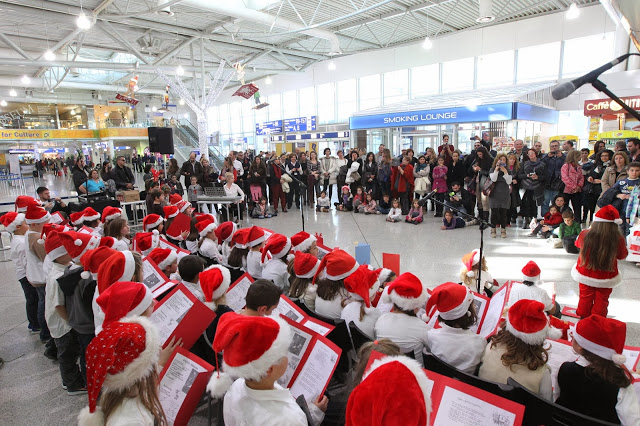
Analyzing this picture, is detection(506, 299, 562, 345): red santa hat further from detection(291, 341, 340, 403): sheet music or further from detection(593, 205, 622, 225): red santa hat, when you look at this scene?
detection(593, 205, 622, 225): red santa hat

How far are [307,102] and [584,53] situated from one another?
13.3 meters

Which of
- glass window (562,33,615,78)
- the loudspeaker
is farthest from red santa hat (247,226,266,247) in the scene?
glass window (562,33,615,78)

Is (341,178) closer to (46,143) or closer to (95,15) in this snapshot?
(95,15)

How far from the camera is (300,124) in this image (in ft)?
68.9

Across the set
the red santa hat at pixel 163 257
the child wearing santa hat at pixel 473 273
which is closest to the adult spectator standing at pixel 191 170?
the red santa hat at pixel 163 257

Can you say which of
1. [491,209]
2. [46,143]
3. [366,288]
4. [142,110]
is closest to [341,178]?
[491,209]

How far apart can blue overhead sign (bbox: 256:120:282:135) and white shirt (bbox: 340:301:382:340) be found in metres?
20.5

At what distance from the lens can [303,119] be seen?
20.8 m

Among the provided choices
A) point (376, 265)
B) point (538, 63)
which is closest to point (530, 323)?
point (376, 265)

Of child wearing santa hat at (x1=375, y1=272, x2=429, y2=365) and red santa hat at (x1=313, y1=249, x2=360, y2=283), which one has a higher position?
red santa hat at (x1=313, y1=249, x2=360, y2=283)

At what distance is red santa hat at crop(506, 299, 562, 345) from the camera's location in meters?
1.70

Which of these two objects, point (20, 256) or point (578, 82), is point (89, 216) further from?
point (578, 82)

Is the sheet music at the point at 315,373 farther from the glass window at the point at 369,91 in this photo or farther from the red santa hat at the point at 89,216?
the glass window at the point at 369,91

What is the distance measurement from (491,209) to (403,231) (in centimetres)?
155
